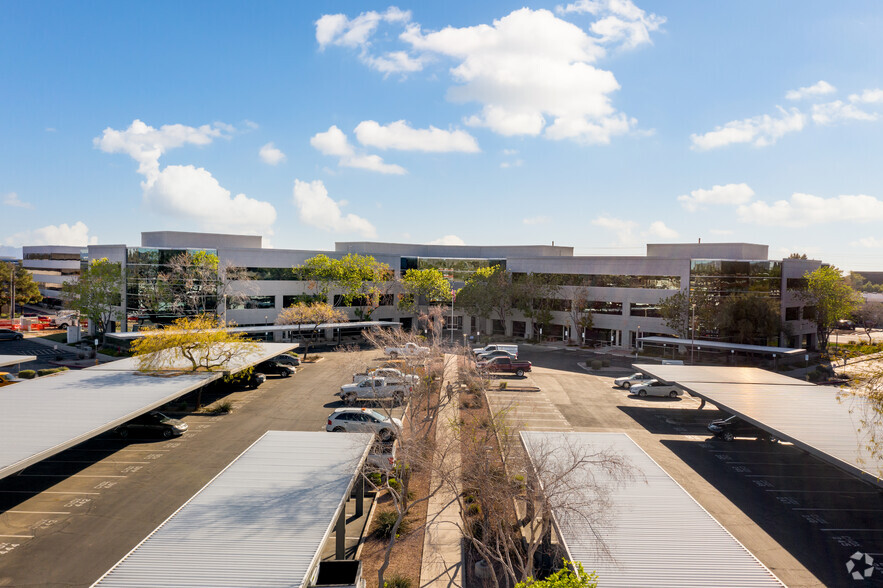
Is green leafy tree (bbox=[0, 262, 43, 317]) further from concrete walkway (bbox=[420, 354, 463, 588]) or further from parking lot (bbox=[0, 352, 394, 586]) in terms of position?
concrete walkway (bbox=[420, 354, 463, 588])

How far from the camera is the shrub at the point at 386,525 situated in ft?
57.3

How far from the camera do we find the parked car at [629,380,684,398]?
37219mm

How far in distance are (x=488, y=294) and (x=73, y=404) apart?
47792 millimetres

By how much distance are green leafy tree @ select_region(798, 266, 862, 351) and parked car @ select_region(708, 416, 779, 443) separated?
35245mm

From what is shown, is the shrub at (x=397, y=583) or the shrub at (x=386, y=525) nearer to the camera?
the shrub at (x=397, y=583)

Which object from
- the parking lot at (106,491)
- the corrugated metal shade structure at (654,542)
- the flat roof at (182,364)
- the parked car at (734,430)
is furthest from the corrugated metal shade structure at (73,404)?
the parked car at (734,430)

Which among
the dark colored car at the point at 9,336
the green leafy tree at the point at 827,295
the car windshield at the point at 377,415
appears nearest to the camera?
the car windshield at the point at 377,415

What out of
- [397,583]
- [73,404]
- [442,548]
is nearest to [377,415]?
[442,548]

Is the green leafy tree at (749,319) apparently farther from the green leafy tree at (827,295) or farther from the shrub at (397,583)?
the shrub at (397,583)

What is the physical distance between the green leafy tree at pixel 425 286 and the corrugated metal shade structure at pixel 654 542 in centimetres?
4896

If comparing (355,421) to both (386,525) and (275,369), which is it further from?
(275,369)

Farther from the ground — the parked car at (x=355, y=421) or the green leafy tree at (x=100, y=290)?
the green leafy tree at (x=100, y=290)

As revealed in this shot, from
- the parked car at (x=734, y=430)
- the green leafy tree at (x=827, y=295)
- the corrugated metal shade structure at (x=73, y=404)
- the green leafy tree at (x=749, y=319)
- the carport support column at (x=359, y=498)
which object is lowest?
the carport support column at (x=359, y=498)

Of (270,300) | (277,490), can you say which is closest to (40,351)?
(270,300)
